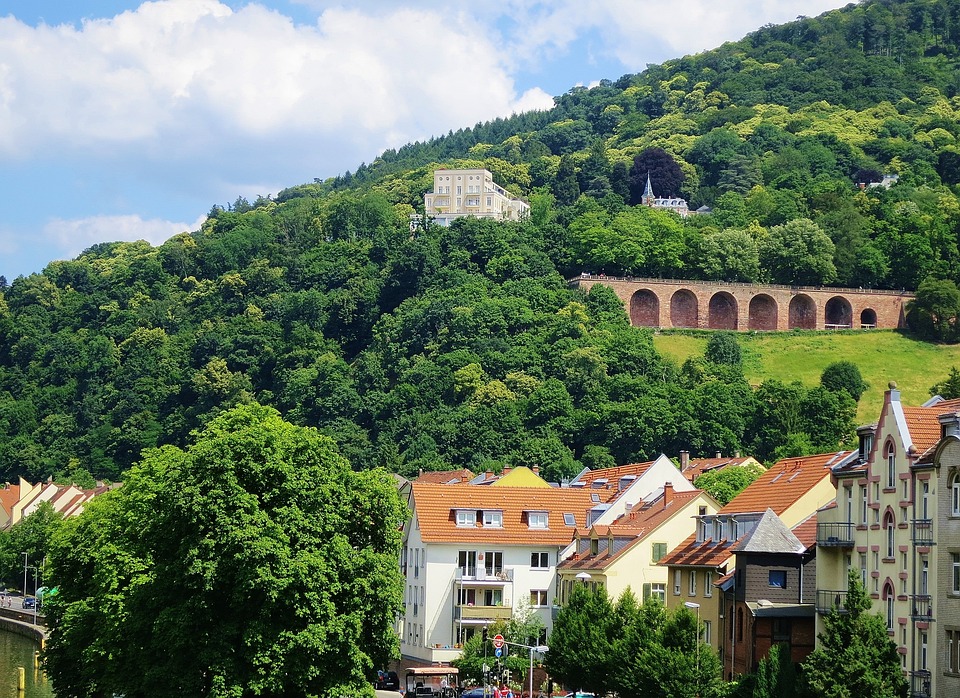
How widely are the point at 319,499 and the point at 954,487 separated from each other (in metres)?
20.2

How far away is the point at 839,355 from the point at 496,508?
102 metres

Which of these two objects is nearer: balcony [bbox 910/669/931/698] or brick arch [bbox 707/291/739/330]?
balcony [bbox 910/669/931/698]

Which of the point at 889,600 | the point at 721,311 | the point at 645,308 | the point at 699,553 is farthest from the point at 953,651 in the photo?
the point at 721,311

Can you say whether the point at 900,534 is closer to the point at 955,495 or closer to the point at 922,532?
the point at 922,532

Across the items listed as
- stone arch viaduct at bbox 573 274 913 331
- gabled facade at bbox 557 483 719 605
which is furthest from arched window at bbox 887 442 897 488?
stone arch viaduct at bbox 573 274 913 331

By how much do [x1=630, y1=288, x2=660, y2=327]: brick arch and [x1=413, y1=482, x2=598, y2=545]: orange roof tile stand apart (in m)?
104

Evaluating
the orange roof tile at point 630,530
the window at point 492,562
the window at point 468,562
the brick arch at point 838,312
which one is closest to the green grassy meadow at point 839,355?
the brick arch at point 838,312

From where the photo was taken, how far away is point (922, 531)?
52062 millimetres

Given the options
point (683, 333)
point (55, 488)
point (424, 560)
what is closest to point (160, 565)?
point (424, 560)

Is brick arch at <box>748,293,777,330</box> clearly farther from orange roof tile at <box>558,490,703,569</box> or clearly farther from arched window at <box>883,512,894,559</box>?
arched window at <box>883,512,894,559</box>

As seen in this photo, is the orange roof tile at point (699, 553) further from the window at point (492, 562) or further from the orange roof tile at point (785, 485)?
the window at point (492, 562)

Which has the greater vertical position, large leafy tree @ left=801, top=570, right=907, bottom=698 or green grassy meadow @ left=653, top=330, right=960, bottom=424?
green grassy meadow @ left=653, top=330, right=960, bottom=424

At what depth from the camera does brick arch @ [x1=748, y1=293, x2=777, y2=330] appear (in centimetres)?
19725

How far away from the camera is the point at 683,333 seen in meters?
193
